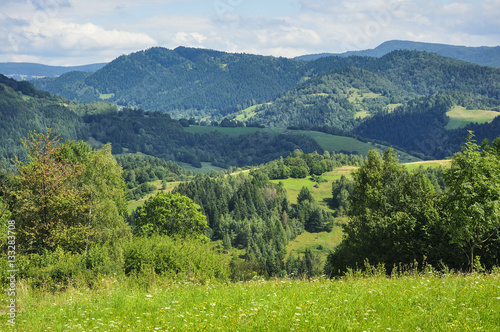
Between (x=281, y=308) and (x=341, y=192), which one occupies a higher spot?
(x=281, y=308)

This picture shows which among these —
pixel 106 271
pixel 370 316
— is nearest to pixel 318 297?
pixel 370 316

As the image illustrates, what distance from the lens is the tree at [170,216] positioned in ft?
172

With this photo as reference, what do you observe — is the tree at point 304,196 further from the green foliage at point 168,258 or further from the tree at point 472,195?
the tree at point 472,195

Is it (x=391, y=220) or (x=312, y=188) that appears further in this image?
(x=312, y=188)

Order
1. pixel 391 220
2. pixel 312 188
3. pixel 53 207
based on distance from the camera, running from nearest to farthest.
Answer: pixel 53 207
pixel 391 220
pixel 312 188

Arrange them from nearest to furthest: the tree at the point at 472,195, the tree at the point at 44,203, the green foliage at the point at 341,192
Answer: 1. the tree at the point at 472,195
2. the tree at the point at 44,203
3. the green foliage at the point at 341,192

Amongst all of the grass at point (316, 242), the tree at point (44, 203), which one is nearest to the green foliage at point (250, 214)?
the grass at point (316, 242)

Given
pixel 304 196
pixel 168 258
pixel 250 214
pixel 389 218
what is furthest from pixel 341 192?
pixel 168 258

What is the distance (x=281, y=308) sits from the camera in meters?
11.4

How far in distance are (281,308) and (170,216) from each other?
Result: 42.7m

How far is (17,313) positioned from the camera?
12.1m

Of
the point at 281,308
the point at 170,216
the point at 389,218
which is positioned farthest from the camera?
the point at 170,216

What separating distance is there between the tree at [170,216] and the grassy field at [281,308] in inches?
1505

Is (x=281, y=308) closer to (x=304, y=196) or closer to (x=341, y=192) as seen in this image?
Answer: (x=304, y=196)
